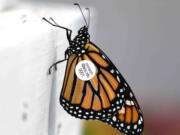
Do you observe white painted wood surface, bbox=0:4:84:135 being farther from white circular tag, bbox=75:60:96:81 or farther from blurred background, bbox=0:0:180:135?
blurred background, bbox=0:0:180:135

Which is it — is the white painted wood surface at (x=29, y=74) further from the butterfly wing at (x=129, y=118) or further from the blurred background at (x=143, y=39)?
the blurred background at (x=143, y=39)

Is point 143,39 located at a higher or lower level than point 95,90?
higher

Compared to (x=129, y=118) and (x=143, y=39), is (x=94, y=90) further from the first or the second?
(x=143, y=39)

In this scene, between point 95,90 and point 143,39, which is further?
point 143,39

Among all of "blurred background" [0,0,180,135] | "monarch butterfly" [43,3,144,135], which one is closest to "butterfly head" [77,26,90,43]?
"monarch butterfly" [43,3,144,135]

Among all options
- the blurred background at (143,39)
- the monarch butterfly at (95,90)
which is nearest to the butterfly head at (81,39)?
the monarch butterfly at (95,90)

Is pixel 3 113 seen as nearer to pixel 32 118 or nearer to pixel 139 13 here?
pixel 32 118

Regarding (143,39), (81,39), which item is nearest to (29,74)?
(81,39)

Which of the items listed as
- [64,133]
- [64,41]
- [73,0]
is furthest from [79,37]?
[73,0]
